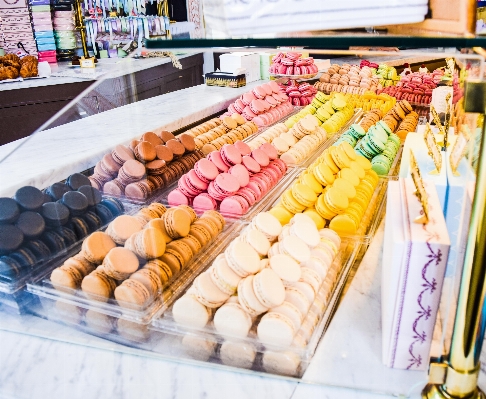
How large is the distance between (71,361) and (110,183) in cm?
83

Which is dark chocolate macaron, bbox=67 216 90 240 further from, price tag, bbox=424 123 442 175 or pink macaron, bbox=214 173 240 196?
price tag, bbox=424 123 442 175

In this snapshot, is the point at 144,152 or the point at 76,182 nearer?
the point at 76,182

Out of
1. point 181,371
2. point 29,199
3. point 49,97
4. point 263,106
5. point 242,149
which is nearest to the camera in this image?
point 181,371

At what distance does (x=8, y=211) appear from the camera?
1124 millimetres

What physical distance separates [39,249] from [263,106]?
173cm

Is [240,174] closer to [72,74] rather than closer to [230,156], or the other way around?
[230,156]

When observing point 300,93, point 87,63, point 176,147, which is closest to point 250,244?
point 176,147

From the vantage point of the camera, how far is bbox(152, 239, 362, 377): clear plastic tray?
2.71ft

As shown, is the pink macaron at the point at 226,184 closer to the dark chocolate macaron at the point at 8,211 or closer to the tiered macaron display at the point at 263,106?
the dark chocolate macaron at the point at 8,211

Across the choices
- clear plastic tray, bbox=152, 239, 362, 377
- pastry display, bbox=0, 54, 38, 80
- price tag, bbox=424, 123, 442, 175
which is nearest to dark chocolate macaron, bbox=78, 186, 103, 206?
clear plastic tray, bbox=152, 239, 362, 377

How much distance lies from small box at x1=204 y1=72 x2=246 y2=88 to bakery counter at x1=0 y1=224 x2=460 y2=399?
2450 millimetres

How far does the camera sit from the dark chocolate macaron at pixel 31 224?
112cm

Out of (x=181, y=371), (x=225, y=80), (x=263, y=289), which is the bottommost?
(x=181, y=371)

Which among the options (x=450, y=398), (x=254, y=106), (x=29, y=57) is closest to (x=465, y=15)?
(x=450, y=398)
